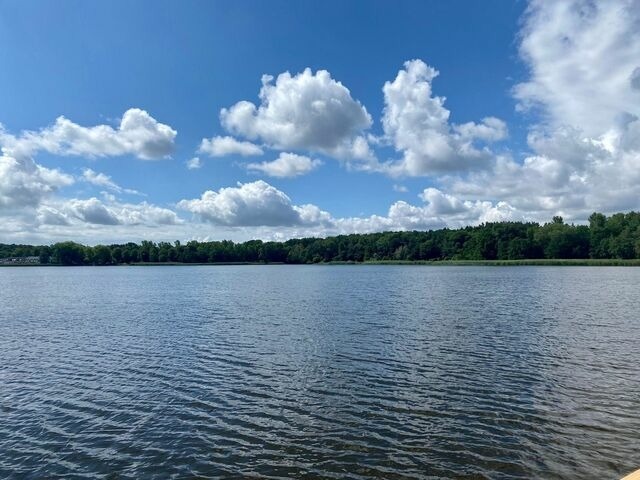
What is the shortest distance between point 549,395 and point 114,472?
46.3ft

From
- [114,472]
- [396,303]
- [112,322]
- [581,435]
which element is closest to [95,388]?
[114,472]

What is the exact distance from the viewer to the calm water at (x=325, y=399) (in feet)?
39.4

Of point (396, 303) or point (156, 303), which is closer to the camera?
point (396, 303)

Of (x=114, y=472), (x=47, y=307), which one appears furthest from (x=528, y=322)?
(x=47, y=307)

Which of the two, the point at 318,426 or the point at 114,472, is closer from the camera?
the point at 114,472

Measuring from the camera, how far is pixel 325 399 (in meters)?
17.0

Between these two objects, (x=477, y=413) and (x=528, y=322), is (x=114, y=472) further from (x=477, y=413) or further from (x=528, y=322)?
(x=528, y=322)

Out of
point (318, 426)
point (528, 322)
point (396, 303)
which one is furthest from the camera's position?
point (396, 303)

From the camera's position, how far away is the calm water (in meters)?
12.0

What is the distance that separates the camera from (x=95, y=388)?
61.9ft

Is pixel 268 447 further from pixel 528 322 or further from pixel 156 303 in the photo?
pixel 156 303

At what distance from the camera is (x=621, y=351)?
23578 mm

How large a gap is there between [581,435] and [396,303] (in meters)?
33.7

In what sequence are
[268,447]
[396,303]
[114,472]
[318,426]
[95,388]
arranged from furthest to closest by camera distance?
[396,303] < [95,388] < [318,426] < [268,447] < [114,472]
